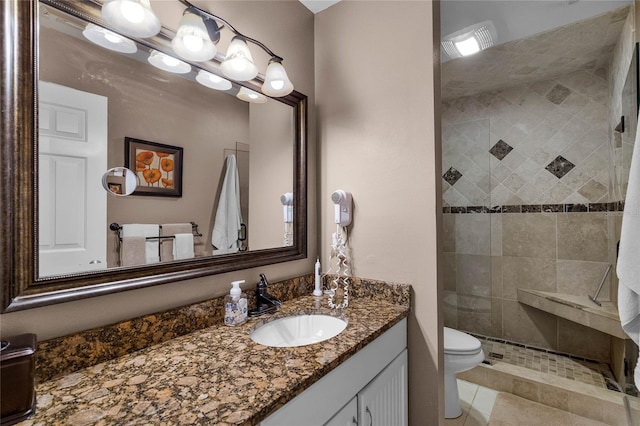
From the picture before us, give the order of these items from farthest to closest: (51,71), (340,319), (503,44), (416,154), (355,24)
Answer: (503,44)
(355,24)
(416,154)
(340,319)
(51,71)

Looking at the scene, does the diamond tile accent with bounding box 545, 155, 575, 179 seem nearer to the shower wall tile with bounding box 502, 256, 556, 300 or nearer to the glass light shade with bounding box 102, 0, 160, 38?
the shower wall tile with bounding box 502, 256, 556, 300

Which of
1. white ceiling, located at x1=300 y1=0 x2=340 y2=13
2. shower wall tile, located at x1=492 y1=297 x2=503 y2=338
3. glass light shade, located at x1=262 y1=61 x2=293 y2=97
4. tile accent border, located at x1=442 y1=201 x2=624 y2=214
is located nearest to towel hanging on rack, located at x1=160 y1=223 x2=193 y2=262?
glass light shade, located at x1=262 y1=61 x2=293 y2=97

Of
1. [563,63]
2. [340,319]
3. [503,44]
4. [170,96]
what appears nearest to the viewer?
[170,96]

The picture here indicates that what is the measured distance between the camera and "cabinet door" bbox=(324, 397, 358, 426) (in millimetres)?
937

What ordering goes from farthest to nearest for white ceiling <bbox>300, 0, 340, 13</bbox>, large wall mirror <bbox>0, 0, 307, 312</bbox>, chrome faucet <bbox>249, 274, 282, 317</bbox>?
1. white ceiling <bbox>300, 0, 340, 13</bbox>
2. chrome faucet <bbox>249, 274, 282, 317</bbox>
3. large wall mirror <bbox>0, 0, 307, 312</bbox>

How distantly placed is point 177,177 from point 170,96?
0.95ft

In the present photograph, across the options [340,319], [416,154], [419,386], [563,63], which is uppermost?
[563,63]

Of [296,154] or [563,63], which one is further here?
[563,63]

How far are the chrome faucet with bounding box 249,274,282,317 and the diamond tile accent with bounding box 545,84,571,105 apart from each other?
9.20 ft

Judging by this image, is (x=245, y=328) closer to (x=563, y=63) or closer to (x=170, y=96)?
(x=170, y=96)

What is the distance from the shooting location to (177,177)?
3.69 feet

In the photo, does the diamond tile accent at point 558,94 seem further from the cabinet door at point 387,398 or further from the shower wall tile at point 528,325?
the cabinet door at point 387,398

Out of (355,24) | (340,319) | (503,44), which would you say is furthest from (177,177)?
(503,44)

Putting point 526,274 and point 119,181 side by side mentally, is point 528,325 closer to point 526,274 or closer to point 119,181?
point 526,274
